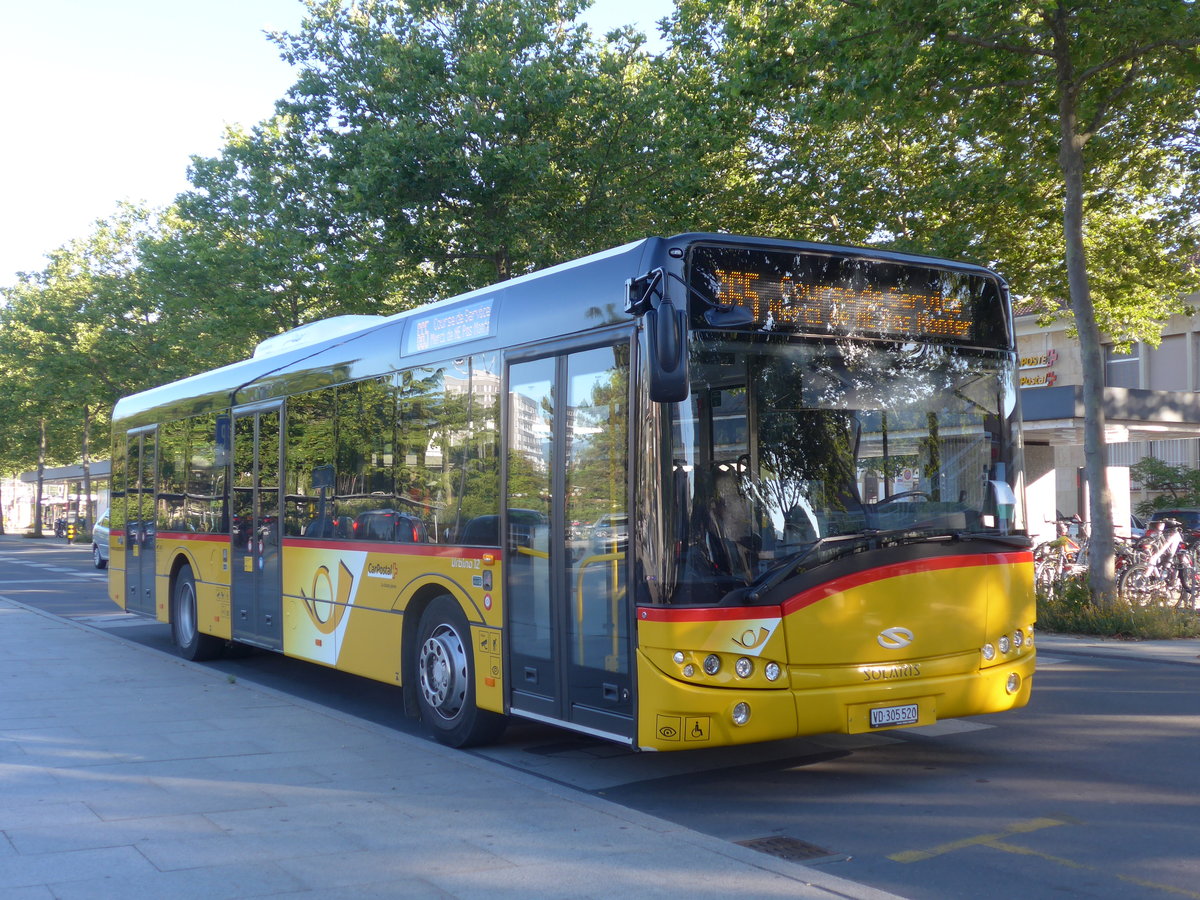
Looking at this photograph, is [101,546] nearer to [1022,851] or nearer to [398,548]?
[398,548]

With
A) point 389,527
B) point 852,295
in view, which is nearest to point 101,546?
point 389,527

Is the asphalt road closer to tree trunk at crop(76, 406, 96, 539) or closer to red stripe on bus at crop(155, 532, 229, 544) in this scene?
red stripe on bus at crop(155, 532, 229, 544)

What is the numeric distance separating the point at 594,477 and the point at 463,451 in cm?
169

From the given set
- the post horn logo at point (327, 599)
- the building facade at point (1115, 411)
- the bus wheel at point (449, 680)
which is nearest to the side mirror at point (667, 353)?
the bus wheel at point (449, 680)

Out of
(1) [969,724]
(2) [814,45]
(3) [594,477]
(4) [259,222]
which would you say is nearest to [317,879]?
(3) [594,477]

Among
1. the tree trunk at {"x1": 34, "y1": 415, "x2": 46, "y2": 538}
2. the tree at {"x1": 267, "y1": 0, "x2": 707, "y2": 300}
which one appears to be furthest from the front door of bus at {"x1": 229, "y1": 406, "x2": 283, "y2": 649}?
the tree trunk at {"x1": 34, "y1": 415, "x2": 46, "y2": 538}

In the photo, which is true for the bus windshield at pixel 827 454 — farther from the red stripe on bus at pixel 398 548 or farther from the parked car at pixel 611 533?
the red stripe on bus at pixel 398 548

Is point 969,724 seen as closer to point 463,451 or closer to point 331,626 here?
point 463,451

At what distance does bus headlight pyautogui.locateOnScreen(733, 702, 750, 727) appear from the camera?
256 inches

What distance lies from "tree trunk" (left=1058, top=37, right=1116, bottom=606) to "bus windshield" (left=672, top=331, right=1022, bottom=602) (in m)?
8.22

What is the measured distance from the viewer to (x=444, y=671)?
28.5 ft

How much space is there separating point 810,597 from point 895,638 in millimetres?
693

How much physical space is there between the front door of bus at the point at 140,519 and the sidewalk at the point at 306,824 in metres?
5.53

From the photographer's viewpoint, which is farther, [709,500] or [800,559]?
[800,559]
